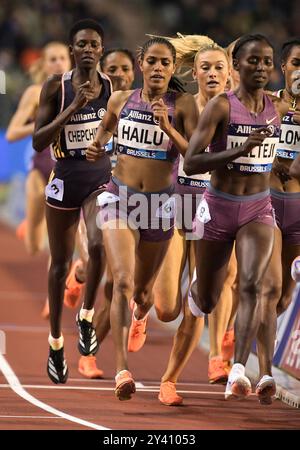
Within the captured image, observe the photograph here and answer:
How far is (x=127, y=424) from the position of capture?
10016mm

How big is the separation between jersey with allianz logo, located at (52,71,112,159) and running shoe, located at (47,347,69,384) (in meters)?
1.64

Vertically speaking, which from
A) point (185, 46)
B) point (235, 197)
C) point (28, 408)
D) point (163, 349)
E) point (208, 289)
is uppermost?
point (185, 46)

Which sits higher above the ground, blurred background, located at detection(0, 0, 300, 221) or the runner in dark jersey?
the runner in dark jersey

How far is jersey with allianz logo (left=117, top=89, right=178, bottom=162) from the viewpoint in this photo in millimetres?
10523

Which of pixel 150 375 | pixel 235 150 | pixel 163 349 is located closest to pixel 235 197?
pixel 235 150

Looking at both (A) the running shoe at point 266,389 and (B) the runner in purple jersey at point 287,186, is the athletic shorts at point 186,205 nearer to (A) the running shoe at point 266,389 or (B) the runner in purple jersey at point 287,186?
(B) the runner in purple jersey at point 287,186

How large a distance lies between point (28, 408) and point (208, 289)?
65.6 inches

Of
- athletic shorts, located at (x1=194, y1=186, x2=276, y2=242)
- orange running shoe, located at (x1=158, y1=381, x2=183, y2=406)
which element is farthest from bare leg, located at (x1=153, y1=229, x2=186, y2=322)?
athletic shorts, located at (x1=194, y1=186, x2=276, y2=242)

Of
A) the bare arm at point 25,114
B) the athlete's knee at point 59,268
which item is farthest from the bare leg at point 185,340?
the bare arm at point 25,114

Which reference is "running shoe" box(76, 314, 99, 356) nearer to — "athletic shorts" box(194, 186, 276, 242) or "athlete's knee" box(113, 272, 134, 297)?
"athlete's knee" box(113, 272, 134, 297)

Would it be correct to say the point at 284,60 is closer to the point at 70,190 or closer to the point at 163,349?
the point at 70,190

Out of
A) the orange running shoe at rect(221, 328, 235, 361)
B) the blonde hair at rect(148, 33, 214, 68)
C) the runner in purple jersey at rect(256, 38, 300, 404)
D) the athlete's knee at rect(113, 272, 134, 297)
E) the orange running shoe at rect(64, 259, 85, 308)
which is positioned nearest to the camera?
the athlete's knee at rect(113, 272, 134, 297)

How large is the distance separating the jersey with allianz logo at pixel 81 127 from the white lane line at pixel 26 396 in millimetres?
1963

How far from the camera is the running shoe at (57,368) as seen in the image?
11.5 m
